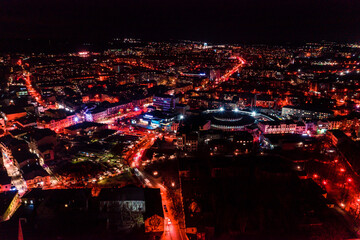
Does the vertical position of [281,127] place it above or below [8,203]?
above

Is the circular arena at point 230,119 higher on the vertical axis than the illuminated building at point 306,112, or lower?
lower

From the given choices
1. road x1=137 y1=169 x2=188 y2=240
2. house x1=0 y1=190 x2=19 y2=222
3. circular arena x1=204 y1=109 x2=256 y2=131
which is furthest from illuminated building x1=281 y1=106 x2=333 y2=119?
house x1=0 y1=190 x2=19 y2=222

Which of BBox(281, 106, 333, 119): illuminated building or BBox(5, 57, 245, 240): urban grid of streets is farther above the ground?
BBox(281, 106, 333, 119): illuminated building

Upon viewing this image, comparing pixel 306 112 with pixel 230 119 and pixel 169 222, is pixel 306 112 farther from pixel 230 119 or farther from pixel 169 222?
pixel 169 222

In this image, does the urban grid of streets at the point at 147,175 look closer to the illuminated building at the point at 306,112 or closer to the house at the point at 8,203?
the house at the point at 8,203

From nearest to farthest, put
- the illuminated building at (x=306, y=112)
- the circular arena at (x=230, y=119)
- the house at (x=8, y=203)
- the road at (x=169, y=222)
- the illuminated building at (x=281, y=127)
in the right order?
1. the road at (x=169, y=222)
2. the house at (x=8, y=203)
3. the illuminated building at (x=281, y=127)
4. the circular arena at (x=230, y=119)
5. the illuminated building at (x=306, y=112)

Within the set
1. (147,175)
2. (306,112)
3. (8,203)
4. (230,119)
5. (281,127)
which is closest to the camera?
(8,203)

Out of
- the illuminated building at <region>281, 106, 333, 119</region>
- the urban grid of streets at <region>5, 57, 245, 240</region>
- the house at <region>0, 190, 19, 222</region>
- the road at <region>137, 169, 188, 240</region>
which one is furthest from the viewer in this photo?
the illuminated building at <region>281, 106, 333, 119</region>

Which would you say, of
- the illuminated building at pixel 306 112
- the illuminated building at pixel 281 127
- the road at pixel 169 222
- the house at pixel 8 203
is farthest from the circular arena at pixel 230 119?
the house at pixel 8 203

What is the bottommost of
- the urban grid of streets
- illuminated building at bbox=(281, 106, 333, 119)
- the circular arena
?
the urban grid of streets

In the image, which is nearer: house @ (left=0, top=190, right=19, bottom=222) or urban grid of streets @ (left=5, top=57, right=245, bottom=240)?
urban grid of streets @ (left=5, top=57, right=245, bottom=240)

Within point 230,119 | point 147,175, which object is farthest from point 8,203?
point 230,119

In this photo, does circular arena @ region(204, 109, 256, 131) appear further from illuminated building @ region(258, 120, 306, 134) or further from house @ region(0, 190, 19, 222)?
house @ region(0, 190, 19, 222)
